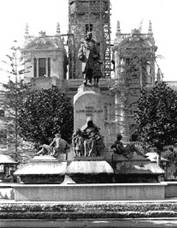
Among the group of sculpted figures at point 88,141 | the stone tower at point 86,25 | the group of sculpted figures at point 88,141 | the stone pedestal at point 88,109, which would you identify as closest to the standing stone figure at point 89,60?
the stone pedestal at point 88,109

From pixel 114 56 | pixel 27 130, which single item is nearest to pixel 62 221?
pixel 27 130

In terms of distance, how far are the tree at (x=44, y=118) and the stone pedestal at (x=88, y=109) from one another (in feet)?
87.0

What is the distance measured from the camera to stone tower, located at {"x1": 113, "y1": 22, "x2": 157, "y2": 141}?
2544 inches

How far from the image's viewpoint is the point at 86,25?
269ft

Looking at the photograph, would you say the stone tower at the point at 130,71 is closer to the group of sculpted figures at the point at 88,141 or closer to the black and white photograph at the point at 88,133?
the black and white photograph at the point at 88,133

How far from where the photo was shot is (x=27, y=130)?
5738cm

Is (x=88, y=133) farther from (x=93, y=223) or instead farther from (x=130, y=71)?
(x=130, y=71)

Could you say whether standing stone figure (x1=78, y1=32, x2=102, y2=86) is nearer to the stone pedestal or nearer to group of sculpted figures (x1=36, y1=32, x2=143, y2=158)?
group of sculpted figures (x1=36, y1=32, x2=143, y2=158)

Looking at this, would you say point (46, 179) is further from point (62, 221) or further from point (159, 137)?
point (159, 137)

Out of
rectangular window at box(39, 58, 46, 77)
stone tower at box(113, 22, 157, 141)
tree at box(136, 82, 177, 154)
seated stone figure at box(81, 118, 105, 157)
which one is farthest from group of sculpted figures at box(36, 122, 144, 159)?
rectangular window at box(39, 58, 46, 77)

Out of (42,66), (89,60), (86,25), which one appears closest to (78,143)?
(89,60)

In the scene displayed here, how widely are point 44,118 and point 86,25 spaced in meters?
28.5

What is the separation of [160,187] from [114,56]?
56636 mm

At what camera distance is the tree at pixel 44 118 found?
56781mm
